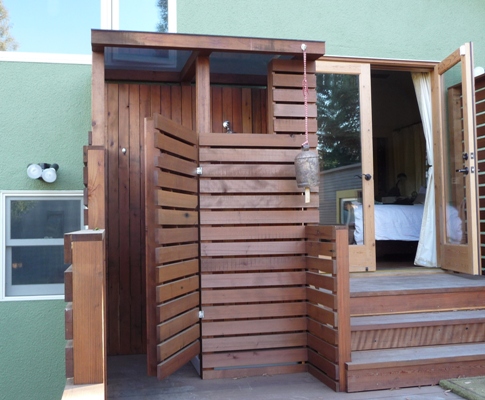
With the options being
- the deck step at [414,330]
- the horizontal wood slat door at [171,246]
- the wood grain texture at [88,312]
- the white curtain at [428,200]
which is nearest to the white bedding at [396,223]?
the white curtain at [428,200]

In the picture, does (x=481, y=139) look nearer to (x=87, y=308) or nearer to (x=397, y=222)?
(x=397, y=222)

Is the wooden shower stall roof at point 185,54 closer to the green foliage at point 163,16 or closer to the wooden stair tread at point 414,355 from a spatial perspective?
A: the green foliage at point 163,16

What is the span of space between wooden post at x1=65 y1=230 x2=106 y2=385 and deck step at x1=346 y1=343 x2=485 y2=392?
1.98 m

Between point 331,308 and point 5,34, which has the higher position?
point 5,34

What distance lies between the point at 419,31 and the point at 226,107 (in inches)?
93.0

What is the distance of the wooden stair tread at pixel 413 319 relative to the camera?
417 cm

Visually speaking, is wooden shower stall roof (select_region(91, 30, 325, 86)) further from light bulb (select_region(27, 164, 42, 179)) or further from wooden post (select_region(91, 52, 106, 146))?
light bulb (select_region(27, 164, 42, 179))

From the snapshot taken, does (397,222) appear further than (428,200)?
Yes

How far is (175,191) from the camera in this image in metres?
3.95

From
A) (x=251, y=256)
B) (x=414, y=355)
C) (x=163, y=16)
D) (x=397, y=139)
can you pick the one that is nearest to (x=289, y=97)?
(x=251, y=256)

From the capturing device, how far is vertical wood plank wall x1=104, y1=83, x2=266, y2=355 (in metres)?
5.14

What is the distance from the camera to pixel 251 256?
4.33 m

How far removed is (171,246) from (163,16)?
9.18 feet

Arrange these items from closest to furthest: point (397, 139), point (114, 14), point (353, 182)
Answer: point (114, 14) < point (353, 182) < point (397, 139)
